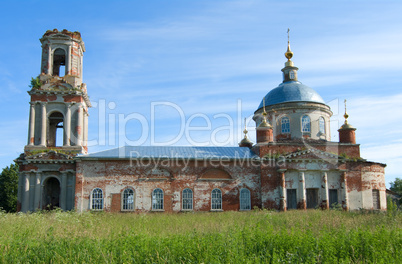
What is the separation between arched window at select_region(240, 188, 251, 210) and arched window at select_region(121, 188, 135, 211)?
6.69 m

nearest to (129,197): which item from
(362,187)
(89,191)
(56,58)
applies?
(89,191)

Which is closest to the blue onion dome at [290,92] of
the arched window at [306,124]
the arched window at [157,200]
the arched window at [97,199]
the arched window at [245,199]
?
the arched window at [306,124]

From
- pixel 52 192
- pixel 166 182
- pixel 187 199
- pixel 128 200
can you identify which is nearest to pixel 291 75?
pixel 187 199

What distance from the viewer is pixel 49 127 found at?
24.9 m

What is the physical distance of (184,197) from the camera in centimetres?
2292

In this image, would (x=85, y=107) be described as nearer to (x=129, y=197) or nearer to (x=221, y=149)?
(x=129, y=197)

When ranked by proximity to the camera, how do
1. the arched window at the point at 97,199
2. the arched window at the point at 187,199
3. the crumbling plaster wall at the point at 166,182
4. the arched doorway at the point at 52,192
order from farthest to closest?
the arched doorway at the point at 52,192
the arched window at the point at 187,199
the crumbling plaster wall at the point at 166,182
the arched window at the point at 97,199

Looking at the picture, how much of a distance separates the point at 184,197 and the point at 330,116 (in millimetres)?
12536

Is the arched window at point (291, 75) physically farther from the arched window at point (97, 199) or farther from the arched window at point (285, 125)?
the arched window at point (97, 199)

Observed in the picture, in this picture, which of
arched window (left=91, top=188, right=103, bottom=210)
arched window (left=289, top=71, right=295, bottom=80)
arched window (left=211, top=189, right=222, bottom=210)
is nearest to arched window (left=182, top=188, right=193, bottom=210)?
arched window (left=211, top=189, right=222, bottom=210)

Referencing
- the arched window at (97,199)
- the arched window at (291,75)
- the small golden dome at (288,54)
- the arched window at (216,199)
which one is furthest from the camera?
the small golden dome at (288,54)

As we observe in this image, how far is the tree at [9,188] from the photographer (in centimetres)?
3766

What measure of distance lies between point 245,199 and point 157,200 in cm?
547

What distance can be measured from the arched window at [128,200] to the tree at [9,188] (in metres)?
20.3
